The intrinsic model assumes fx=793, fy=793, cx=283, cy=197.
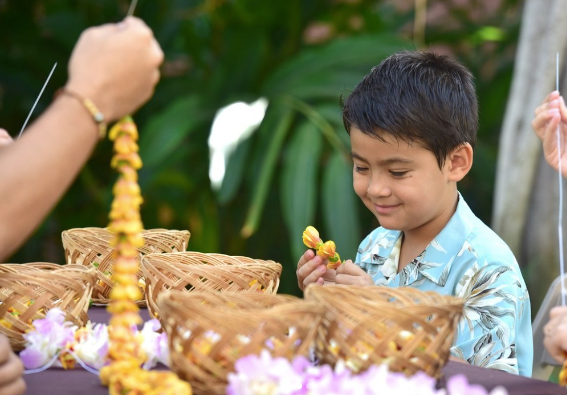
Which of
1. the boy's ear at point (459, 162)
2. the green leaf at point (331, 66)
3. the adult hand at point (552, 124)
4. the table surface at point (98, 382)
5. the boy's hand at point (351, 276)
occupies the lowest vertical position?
the table surface at point (98, 382)

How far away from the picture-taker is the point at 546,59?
3156mm

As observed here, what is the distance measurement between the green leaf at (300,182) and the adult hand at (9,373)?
2.11 meters

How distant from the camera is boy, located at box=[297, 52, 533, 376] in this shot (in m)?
1.49

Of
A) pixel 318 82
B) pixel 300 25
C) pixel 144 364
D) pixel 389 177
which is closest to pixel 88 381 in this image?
pixel 144 364

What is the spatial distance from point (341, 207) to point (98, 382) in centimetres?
216

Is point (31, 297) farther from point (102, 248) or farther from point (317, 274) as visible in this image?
point (317, 274)

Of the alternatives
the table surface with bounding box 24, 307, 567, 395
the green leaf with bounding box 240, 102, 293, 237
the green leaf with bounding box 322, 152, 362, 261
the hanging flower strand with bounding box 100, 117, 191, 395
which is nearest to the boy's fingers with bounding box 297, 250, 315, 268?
the table surface with bounding box 24, 307, 567, 395

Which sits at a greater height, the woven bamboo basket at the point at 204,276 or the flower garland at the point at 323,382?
the woven bamboo basket at the point at 204,276

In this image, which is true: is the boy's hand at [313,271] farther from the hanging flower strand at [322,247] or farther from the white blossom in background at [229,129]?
the white blossom in background at [229,129]

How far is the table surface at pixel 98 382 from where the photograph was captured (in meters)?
1.10

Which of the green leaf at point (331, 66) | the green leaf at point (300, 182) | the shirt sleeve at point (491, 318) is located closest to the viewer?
the shirt sleeve at point (491, 318)

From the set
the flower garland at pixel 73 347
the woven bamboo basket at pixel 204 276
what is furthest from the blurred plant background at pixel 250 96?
the flower garland at pixel 73 347

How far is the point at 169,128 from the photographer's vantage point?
135 inches

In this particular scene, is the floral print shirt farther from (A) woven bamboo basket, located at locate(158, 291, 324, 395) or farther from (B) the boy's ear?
(A) woven bamboo basket, located at locate(158, 291, 324, 395)
